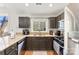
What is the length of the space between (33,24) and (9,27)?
0.24m

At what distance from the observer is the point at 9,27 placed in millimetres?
1313

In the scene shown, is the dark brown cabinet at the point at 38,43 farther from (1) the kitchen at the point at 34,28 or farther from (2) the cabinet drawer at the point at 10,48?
(2) the cabinet drawer at the point at 10,48

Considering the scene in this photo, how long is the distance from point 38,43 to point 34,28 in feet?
0.57

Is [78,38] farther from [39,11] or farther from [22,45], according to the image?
[22,45]

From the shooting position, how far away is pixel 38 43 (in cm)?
143

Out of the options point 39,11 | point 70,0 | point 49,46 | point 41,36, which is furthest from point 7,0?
point 49,46

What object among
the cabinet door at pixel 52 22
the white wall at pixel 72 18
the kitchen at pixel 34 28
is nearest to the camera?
the white wall at pixel 72 18

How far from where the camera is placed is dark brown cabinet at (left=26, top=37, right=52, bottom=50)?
1.43m

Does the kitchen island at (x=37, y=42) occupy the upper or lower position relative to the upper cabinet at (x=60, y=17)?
lower

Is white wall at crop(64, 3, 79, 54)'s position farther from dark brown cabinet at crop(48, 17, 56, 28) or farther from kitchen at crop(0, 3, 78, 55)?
dark brown cabinet at crop(48, 17, 56, 28)

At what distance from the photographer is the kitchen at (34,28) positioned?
1232 millimetres

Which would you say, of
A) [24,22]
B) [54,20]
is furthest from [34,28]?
[54,20]

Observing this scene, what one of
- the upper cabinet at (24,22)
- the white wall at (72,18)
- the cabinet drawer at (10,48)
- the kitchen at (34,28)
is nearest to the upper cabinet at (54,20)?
the kitchen at (34,28)
